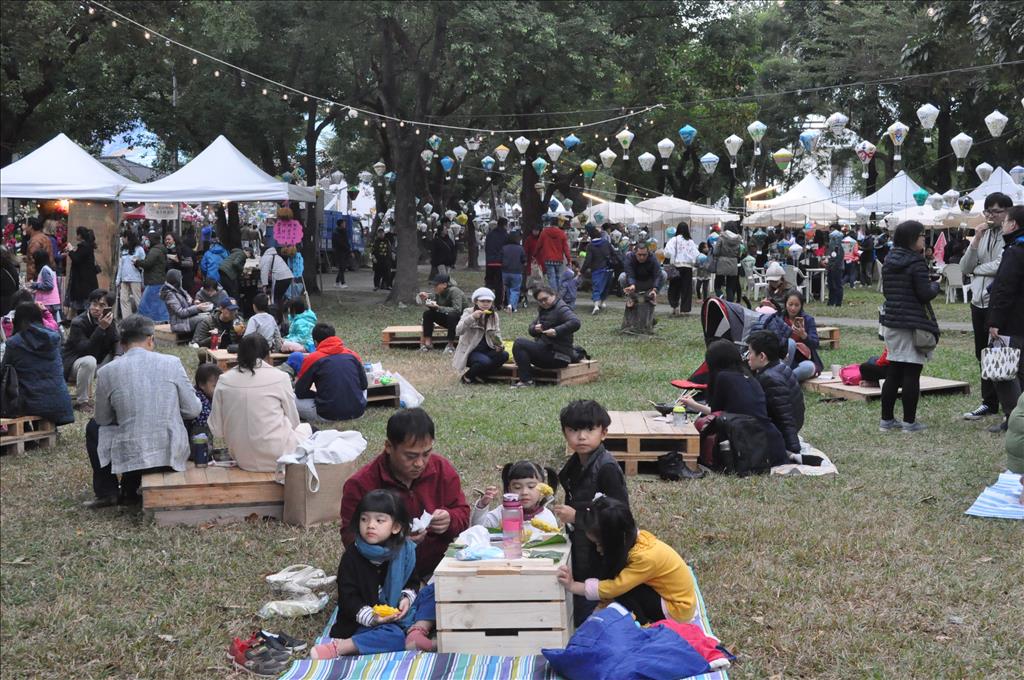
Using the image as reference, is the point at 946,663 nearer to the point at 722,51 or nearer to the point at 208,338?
the point at 208,338

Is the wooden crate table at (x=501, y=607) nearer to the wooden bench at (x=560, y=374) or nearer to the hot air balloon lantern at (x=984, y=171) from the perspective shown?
the wooden bench at (x=560, y=374)

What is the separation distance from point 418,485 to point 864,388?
6.89m

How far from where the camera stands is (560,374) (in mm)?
12203

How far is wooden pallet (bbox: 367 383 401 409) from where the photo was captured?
35.7ft

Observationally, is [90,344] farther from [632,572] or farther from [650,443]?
[632,572]

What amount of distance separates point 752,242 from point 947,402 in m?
19.9

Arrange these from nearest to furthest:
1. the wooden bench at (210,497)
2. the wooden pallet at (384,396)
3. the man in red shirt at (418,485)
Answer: the man in red shirt at (418,485)
the wooden bench at (210,497)
the wooden pallet at (384,396)

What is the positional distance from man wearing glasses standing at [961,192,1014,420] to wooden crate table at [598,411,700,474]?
9.34 feet

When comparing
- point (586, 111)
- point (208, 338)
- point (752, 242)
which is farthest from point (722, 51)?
point (208, 338)

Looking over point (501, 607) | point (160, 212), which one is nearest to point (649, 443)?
point (501, 607)

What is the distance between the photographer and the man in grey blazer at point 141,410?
719 centimetres

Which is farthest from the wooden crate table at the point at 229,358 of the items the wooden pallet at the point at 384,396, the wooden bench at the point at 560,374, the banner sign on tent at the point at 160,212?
the banner sign on tent at the point at 160,212

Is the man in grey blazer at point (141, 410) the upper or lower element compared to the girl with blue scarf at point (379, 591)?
upper

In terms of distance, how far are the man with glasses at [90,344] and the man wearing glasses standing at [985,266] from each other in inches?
311
